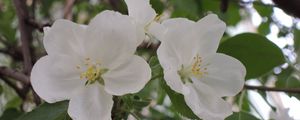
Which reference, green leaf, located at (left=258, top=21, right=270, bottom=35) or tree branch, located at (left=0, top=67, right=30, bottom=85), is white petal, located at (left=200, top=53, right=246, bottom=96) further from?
green leaf, located at (left=258, top=21, right=270, bottom=35)

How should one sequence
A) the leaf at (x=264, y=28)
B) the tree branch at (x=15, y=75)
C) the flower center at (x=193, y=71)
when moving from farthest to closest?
the leaf at (x=264, y=28), the tree branch at (x=15, y=75), the flower center at (x=193, y=71)

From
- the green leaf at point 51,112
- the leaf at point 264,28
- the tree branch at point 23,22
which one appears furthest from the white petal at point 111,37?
the leaf at point 264,28

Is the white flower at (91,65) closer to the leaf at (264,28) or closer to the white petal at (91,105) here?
the white petal at (91,105)

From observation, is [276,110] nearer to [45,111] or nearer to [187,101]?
[187,101]

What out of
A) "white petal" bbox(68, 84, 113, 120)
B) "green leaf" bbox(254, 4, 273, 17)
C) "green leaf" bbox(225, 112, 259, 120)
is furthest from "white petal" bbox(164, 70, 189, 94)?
"green leaf" bbox(254, 4, 273, 17)

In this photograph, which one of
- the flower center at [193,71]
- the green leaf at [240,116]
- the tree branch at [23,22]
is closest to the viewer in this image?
the flower center at [193,71]

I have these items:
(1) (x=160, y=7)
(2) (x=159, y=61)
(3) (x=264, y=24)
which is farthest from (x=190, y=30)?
(3) (x=264, y=24)
